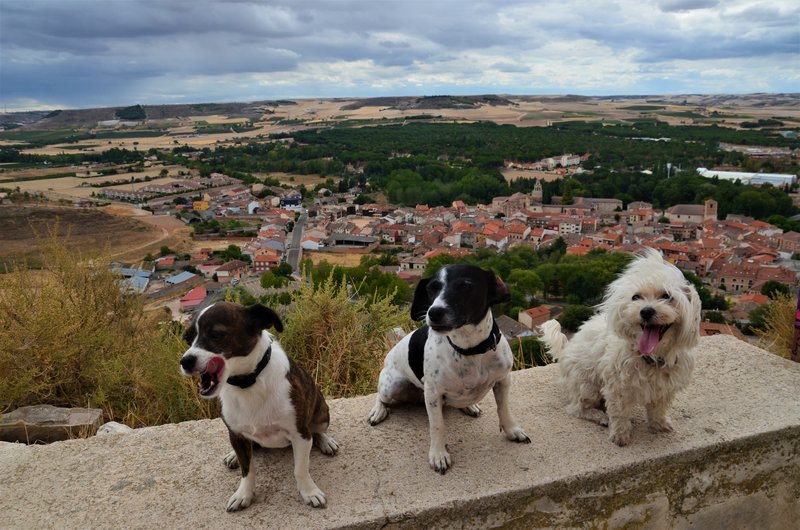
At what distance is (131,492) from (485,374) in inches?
57.6

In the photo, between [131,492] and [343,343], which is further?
[343,343]

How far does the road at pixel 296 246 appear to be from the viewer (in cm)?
3309

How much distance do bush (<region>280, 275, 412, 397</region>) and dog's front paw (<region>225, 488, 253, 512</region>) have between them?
4.85 feet

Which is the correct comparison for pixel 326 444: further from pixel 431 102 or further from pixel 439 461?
pixel 431 102

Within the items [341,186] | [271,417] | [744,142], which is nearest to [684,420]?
[271,417]

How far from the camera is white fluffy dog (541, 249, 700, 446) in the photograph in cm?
210

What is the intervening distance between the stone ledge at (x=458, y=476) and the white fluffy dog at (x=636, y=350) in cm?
12

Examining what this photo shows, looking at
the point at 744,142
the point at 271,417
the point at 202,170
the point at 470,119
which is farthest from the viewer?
the point at 470,119

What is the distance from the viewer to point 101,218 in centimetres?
4250

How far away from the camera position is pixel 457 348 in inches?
80.2

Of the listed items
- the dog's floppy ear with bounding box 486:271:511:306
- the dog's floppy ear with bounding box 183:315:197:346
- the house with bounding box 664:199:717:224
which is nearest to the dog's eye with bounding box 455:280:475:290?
the dog's floppy ear with bounding box 486:271:511:306

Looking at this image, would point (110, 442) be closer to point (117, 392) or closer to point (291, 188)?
point (117, 392)

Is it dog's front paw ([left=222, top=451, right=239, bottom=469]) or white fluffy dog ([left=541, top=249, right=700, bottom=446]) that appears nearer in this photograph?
white fluffy dog ([left=541, top=249, right=700, bottom=446])

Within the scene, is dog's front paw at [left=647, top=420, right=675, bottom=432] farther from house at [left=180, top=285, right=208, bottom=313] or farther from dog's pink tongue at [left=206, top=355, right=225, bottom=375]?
house at [left=180, top=285, right=208, bottom=313]
